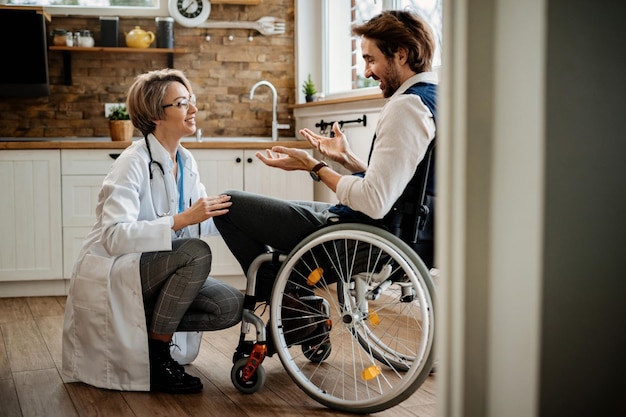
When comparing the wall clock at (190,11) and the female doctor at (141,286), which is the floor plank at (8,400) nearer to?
the female doctor at (141,286)

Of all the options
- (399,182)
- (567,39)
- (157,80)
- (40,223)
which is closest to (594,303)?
(567,39)

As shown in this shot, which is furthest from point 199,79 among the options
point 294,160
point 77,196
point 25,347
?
point 294,160

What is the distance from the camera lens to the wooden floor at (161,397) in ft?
7.15

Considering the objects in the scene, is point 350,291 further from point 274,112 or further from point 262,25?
point 262,25

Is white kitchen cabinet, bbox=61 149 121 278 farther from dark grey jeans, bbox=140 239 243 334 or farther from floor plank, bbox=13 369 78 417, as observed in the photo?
dark grey jeans, bbox=140 239 243 334

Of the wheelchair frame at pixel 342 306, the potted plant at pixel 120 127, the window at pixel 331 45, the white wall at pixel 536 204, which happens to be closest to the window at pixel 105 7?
the potted plant at pixel 120 127

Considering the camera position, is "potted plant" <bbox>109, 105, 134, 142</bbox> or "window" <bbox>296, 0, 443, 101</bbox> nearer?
"potted plant" <bbox>109, 105, 134, 142</bbox>

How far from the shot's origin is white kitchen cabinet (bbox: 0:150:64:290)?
407cm

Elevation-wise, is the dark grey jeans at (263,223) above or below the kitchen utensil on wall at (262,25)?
below

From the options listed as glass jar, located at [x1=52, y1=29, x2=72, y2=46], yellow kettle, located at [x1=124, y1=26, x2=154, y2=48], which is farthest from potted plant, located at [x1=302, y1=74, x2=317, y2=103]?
glass jar, located at [x1=52, y1=29, x2=72, y2=46]

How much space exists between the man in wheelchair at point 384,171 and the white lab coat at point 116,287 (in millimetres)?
268

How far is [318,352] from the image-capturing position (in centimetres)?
267

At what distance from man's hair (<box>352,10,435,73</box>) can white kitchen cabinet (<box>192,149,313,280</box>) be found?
7.17 feet

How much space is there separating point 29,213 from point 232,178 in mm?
1138
